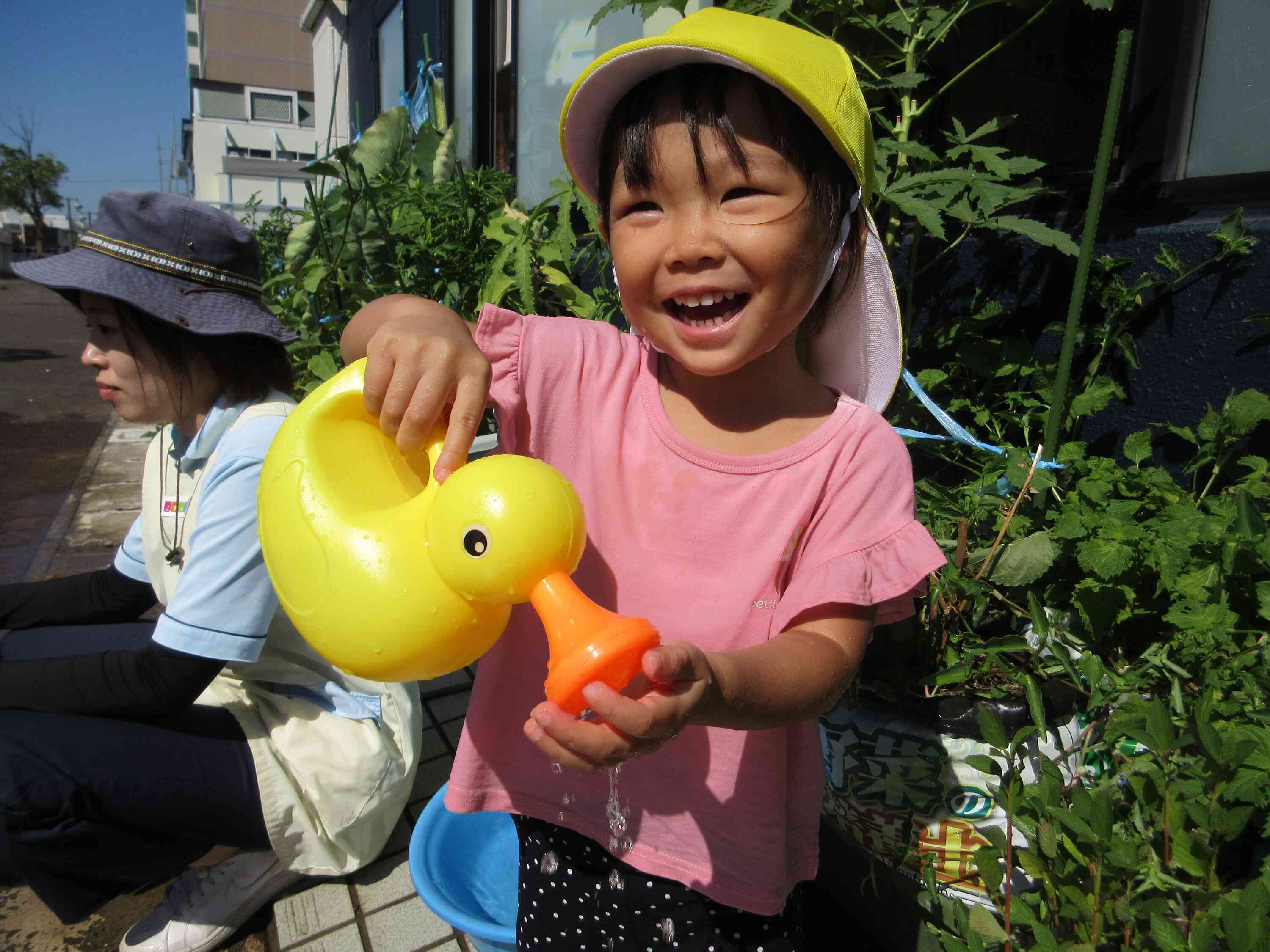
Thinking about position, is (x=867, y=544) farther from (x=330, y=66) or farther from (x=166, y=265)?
(x=330, y=66)

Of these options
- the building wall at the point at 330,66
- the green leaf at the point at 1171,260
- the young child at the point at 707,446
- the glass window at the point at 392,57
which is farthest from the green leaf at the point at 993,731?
the building wall at the point at 330,66

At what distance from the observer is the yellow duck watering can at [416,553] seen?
0.84 m

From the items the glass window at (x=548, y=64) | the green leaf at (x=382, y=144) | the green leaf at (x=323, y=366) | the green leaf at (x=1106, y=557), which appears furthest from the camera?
the glass window at (x=548, y=64)

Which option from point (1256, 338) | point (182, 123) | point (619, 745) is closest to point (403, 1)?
point (1256, 338)

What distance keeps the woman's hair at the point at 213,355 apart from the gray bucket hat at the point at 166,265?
4 cm

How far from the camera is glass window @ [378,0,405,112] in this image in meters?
7.85

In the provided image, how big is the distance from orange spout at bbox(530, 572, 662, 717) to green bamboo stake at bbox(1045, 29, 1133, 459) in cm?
137

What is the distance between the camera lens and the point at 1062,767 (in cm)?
162

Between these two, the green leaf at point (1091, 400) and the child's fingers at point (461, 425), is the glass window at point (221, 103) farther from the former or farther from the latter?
the child's fingers at point (461, 425)

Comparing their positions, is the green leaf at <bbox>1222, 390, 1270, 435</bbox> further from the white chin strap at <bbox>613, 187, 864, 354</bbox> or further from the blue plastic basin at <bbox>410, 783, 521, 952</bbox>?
the blue plastic basin at <bbox>410, 783, 521, 952</bbox>

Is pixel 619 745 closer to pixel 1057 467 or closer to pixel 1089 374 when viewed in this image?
pixel 1057 467

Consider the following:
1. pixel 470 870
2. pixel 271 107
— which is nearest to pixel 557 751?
pixel 470 870

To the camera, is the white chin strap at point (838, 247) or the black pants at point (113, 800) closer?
the white chin strap at point (838, 247)

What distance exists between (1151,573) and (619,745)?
49.8 inches
